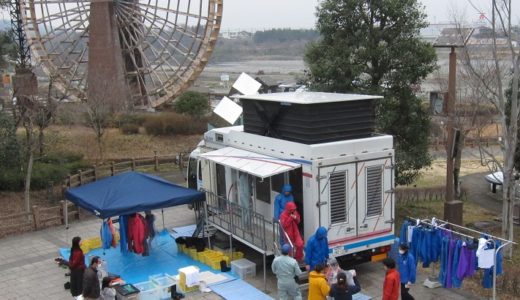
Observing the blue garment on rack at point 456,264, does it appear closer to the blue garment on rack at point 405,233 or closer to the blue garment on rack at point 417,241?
the blue garment on rack at point 417,241

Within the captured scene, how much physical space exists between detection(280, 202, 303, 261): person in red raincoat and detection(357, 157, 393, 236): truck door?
1337 mm

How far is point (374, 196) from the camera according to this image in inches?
453

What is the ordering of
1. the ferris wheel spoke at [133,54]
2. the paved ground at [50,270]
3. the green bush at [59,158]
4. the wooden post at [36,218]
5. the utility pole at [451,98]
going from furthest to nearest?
the ferris wheel spoke at [133,54] < the green bush at [59,158] < the wooden post at [36,218] < the utility pole at [451,98] < the paved ground at [50,270]

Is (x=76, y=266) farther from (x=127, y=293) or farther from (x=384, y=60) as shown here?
(x=384, y=60)

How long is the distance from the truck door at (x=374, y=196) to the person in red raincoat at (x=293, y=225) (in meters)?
1.34

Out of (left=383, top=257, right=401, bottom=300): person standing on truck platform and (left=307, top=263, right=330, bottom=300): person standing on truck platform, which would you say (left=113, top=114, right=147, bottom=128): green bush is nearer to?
(left=307, top=263, right=330, bottom=300): person standing on truck platform

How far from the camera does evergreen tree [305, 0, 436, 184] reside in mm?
15680

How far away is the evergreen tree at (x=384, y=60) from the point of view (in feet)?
51.4

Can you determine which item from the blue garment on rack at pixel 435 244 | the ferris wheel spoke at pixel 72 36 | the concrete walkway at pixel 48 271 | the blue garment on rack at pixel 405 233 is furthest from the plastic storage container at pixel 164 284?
the ferris wheel spoke at pixel 72 36

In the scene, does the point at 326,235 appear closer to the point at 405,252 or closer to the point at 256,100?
the point at 405,252

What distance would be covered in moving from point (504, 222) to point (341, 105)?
4.95m

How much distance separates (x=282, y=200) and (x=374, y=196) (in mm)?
1843

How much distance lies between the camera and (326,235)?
414 inches

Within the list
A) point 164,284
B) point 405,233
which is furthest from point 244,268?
point 405,233
